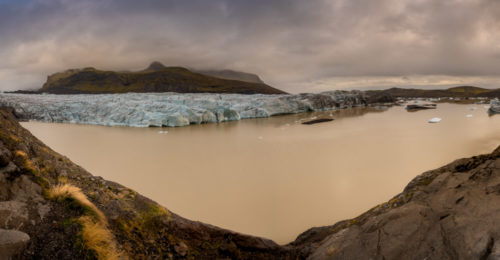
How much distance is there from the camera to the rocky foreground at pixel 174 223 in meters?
1.93

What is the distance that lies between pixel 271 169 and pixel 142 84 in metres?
82.9

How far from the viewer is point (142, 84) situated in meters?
80.5

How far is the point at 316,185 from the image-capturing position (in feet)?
20.9

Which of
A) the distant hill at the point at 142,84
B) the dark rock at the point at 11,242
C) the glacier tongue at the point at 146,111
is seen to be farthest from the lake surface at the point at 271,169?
the distant hill at the point at 142,84

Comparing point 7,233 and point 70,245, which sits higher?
point 7,233

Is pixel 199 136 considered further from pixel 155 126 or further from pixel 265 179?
pixel 265 179

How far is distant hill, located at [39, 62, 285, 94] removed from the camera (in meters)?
76.9

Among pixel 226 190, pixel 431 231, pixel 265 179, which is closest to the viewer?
pixel 431 231

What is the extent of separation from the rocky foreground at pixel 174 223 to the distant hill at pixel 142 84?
7325cm

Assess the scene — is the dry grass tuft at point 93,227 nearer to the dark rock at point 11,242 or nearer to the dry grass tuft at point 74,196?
the dry grass tuft at point 74,196

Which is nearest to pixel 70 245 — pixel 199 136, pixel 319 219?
pixel 319 219

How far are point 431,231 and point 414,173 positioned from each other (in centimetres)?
585

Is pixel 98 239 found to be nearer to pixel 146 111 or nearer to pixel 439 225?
pixel 439 225

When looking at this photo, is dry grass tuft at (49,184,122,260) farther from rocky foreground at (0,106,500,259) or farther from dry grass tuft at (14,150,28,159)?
dry grass tuft at (14,150,28,159)
